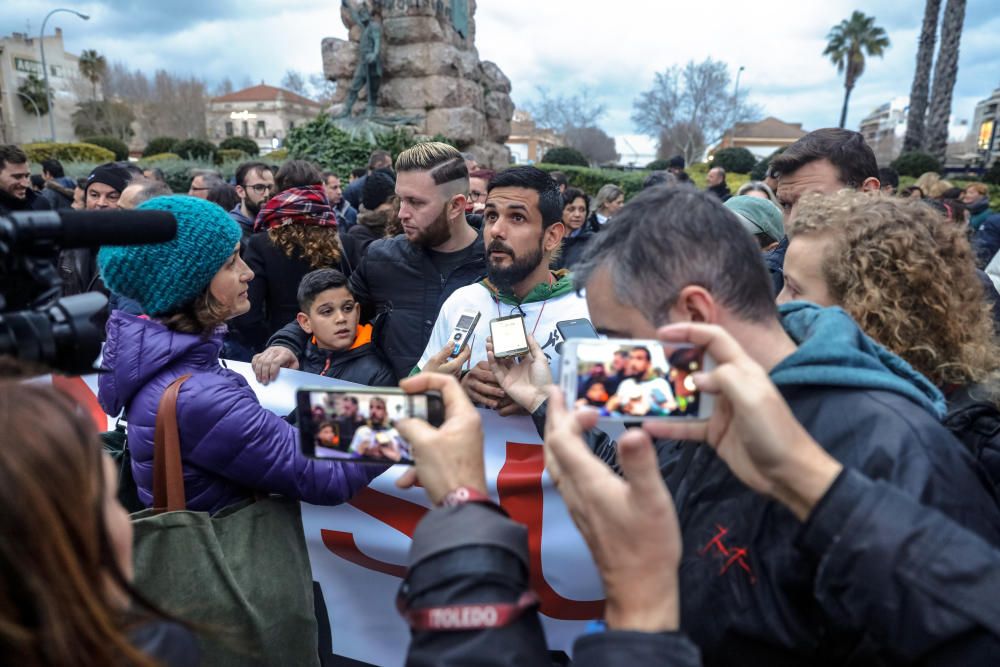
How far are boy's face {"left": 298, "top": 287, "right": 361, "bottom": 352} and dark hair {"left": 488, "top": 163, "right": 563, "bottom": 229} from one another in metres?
1.01

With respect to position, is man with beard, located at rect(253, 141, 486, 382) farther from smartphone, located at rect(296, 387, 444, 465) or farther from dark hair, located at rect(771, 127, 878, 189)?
smartphone, located at rect(296, 387, 444, 465)

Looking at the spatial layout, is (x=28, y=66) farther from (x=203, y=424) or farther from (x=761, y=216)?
(x=203, y=424)

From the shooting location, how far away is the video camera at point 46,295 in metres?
1.06

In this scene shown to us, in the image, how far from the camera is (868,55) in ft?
158

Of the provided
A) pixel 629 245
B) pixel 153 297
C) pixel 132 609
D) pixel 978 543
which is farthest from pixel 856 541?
pixel 153 297

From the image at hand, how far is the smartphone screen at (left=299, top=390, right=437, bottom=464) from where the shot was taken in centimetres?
142

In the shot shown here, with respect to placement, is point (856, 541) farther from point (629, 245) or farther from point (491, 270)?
point (491, 270)

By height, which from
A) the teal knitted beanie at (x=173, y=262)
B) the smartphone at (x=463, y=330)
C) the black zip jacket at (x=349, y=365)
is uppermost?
the teal knitted beanie at (x=173, y=262)

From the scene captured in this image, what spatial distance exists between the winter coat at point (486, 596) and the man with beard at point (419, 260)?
2.40 m

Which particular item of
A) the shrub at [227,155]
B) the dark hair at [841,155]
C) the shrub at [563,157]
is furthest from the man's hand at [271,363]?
the shrub at [563,157]

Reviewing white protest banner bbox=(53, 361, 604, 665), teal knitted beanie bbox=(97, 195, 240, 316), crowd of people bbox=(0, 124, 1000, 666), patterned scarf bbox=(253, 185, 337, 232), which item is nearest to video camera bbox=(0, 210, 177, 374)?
crowd of people bbox=(0, 124, 1000, 666)

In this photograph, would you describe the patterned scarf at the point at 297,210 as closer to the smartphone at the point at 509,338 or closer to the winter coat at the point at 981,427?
the smartphone at the point at 509,338

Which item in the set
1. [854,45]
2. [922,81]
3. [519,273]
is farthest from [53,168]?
[854,45]

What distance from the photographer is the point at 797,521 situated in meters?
1.22
